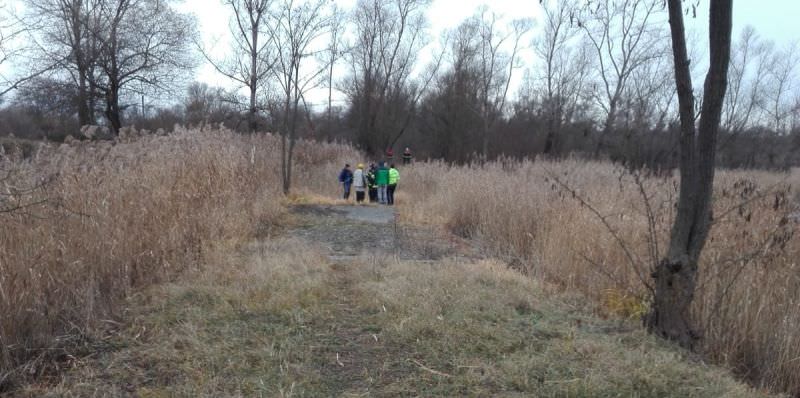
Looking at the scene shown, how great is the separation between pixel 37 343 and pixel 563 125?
128ft

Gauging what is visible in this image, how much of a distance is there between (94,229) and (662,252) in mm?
5121

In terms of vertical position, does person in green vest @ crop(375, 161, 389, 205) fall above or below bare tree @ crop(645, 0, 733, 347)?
below

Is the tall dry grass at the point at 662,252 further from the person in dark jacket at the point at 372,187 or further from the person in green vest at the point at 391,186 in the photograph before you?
the person in dark jacket at the point at 372,187

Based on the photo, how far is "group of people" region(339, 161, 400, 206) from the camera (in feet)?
48.9

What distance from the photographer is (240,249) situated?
6383 mm

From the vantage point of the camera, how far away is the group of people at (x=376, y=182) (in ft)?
48.9

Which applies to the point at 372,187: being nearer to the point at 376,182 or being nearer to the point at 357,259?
the point at 376,182

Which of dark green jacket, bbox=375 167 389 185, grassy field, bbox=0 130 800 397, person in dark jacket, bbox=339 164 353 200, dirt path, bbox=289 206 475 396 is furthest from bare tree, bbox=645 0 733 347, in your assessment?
person in dark jacket, bbox=339 164 353 200

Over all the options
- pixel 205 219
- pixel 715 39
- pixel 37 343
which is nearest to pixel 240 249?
pixel 205 219

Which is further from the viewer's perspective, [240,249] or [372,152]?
[372,152]

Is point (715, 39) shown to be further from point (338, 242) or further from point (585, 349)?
point (338, 242)

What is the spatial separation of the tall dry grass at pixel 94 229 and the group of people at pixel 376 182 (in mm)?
7003

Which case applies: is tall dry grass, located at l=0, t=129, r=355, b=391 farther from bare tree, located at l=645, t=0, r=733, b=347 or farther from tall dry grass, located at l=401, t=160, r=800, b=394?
bare tree, located at l=645, t=0, r=733, b=347

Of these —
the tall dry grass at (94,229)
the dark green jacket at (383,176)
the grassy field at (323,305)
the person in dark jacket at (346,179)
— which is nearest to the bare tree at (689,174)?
the grassy field at (323,305)
